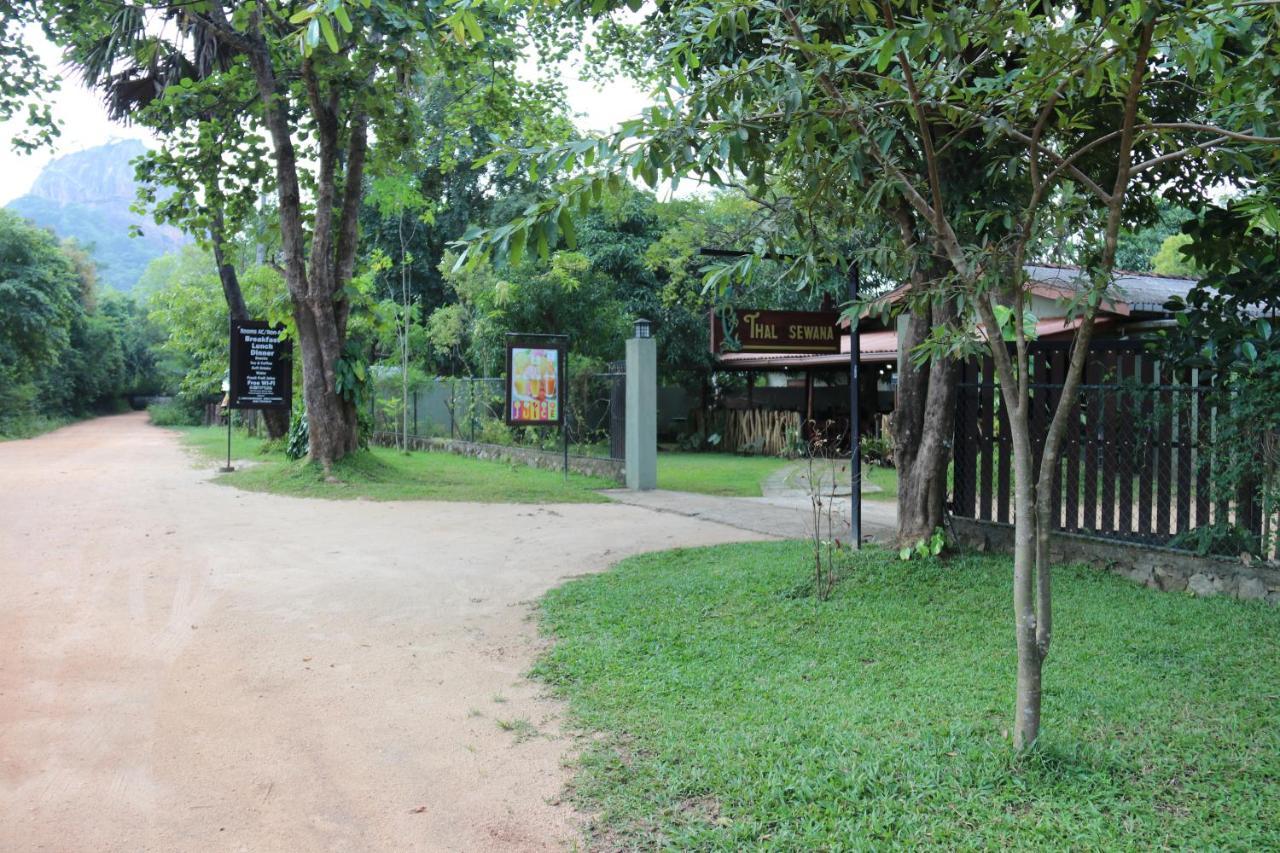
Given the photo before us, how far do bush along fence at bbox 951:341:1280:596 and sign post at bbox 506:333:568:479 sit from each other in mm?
8745

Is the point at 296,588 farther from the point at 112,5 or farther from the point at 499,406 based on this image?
the point at 499,406

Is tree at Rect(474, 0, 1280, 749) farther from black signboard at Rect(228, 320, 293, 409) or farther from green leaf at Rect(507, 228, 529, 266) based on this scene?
black signboard at Rect(228, 320, 293, 409)

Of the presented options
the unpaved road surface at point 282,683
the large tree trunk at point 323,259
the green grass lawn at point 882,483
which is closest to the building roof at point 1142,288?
the green grass lawn at point 882,483

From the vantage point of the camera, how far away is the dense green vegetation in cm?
3145

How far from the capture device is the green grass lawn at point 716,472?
15.3m

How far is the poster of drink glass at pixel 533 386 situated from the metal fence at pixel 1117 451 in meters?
8.76

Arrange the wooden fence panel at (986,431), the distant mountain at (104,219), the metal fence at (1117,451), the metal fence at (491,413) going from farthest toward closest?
the distant mountain at (104,219) < the metal fence at (491,413) < the wooden fence panel at (986,431) < the metal fence at (1117,451)

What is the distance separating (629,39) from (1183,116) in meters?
8.45

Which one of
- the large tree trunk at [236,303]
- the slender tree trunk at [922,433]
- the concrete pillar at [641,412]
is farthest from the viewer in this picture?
the large tree trunk at [236,303]

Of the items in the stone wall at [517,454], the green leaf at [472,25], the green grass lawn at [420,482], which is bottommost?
the green grass lawn at [420,482]

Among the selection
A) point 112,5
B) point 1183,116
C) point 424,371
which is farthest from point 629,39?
point 424,371

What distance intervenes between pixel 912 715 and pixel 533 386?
11.9m

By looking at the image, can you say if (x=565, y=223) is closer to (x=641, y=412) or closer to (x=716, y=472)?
(x=641, y=412)

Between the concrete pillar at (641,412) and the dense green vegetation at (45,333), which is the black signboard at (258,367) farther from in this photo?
the dense green vegetation at (45,333)
